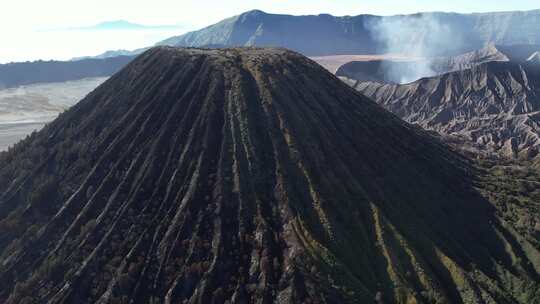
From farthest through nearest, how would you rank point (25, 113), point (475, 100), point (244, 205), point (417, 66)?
1. point (417, 66)
2. point (25, 113)
3. point (475, 100)
4. point (244, 205)

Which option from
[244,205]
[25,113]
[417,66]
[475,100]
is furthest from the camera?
[417,66]

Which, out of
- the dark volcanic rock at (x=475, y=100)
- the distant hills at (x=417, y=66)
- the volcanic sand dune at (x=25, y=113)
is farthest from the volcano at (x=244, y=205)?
the distant hills at (x=417, y=66)

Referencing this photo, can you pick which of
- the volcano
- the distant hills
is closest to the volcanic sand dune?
the volcano

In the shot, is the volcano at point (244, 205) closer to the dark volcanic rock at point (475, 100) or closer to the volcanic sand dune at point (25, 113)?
the dark volcanic rock at point (475, 100)

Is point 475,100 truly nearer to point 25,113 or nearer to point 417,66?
point 417,66

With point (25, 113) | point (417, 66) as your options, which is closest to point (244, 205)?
point (25, 113)

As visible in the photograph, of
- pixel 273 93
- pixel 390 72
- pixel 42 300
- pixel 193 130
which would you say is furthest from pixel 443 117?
pixel 42 300

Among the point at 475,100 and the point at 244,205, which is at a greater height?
the point at 244,205

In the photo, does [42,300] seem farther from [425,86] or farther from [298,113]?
[425,86]
